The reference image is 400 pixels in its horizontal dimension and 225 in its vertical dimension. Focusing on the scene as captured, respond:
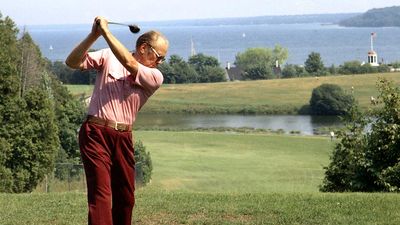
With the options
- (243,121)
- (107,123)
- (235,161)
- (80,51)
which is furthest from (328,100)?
(80,51)

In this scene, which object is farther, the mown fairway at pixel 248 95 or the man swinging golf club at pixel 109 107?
the mown fairway at pixel 248 95

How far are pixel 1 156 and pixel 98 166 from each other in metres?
22.4

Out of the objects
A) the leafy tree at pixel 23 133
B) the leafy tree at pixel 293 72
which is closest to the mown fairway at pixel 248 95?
the leafy tree at pixel 293 72

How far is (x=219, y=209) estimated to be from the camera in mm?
9234

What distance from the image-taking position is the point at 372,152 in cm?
1456

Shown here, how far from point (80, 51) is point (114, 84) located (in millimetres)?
364

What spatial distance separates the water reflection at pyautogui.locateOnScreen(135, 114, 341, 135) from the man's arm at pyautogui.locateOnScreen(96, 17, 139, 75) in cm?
5990

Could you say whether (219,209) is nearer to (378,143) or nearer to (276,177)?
(378,143)

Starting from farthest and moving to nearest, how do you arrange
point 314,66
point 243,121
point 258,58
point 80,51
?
point 258,58 < point 314,66 < point 243,121 < point 80,51

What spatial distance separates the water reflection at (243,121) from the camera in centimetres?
7138

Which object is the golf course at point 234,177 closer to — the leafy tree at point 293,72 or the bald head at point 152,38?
the bald head at point 152,38

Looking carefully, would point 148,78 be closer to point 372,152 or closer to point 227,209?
point 227,209

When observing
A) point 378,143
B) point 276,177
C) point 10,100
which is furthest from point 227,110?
point 378,143

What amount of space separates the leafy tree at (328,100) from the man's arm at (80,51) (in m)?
74.7
